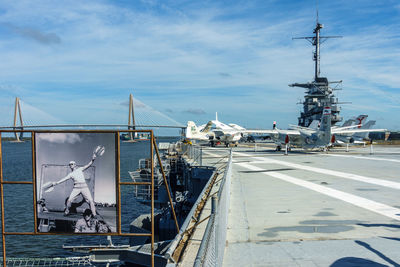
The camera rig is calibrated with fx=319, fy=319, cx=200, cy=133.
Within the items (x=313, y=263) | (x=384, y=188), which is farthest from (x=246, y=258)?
(x=384, y=188)

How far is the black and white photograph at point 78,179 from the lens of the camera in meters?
6.15

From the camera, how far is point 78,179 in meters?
6.14

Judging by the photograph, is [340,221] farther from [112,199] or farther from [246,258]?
[112,199]

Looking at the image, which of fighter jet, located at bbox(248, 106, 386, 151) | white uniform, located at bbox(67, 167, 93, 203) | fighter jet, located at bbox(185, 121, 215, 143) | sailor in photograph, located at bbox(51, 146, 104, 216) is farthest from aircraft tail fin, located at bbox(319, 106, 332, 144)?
white uniform, located at bbox(67, 167, 93, 203)

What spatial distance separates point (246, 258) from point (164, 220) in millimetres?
13810

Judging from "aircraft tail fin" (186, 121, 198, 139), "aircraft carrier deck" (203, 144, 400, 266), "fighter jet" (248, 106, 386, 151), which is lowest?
"aircraft carrier deck" (203, 144, 400, 266)

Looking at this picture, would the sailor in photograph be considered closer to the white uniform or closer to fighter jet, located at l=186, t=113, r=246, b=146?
the white uniform

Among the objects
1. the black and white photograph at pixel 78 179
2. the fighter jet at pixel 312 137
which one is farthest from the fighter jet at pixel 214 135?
the black and white photograph at pixel 78 179

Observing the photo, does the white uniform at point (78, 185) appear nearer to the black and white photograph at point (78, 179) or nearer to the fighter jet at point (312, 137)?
Answer: the black and white photograph at point (78, 179)

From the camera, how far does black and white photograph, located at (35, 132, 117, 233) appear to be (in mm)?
6152

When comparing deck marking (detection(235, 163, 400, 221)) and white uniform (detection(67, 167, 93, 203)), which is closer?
white uniform (detection(67, 167, 93, 203))

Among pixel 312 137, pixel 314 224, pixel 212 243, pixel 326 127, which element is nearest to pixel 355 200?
pixel 314 224

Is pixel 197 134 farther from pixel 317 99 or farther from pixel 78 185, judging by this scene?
pixel 78 185

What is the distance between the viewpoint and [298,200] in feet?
38.0
